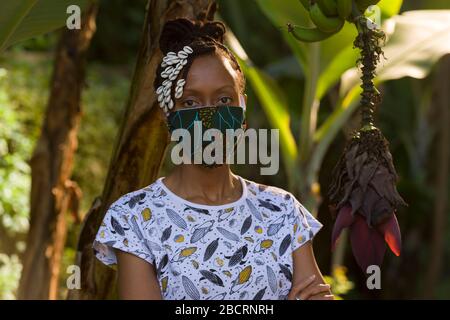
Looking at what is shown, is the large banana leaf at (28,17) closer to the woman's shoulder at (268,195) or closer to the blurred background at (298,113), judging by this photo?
the blurred background at (298,113)

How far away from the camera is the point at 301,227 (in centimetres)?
181

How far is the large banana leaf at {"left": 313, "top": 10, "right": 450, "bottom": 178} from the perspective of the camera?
3.14m

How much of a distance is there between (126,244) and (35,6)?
1036mm

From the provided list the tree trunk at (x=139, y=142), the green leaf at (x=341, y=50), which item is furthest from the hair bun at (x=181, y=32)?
the green leaf at (x=341, y=50)

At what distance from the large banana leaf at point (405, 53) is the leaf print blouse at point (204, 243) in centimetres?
140

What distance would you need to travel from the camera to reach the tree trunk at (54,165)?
351 centimetres

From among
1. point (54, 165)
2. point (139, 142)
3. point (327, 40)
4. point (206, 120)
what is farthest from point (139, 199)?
point (54, 165)

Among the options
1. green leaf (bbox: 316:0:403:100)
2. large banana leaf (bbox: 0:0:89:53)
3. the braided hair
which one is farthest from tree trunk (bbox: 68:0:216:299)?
green leaf (bbox: 316:0:403:100)

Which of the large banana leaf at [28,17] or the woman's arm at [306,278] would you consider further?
the large banana leaf at [28,17]

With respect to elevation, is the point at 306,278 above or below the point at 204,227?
below

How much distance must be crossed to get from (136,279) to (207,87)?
40cm

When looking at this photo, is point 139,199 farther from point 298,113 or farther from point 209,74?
point 298,113

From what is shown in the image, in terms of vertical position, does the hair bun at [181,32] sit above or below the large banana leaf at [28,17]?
below
